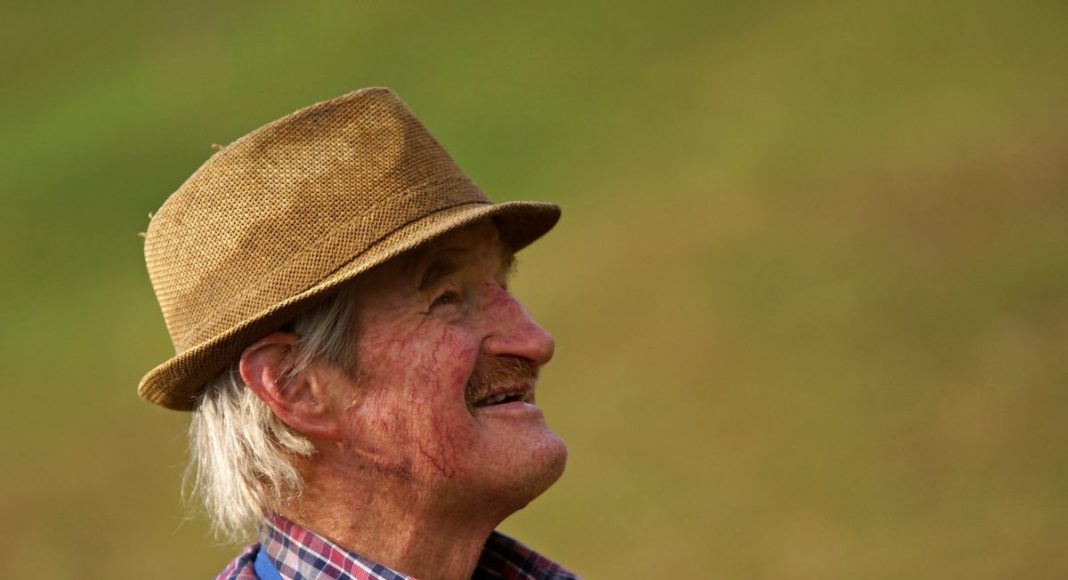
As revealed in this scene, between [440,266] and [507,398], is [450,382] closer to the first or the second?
[507,398]

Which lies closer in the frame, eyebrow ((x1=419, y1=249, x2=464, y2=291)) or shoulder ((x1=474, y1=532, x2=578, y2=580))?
eyebrow ((x1=419, y1=249, x2=464, y2=291))

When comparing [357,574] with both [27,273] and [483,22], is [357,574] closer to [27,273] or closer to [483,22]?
[27,273]

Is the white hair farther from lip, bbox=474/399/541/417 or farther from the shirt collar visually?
lip, bbox=474/399/541/417

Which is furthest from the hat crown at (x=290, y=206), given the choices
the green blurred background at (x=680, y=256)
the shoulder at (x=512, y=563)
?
Answer: the green blurred background at (x=680, y=256)

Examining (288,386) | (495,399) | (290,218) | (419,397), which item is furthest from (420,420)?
(290,218)

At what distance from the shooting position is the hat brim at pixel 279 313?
264 cm

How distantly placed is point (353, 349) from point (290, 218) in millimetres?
260

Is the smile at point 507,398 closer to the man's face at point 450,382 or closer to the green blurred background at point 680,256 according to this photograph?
the man's face at point 450,382

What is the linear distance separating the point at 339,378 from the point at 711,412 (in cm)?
484

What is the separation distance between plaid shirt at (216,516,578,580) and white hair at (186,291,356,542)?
2.0 inches

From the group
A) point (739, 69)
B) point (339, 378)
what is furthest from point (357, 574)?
point (739, 69)

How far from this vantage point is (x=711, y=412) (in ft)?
24.3

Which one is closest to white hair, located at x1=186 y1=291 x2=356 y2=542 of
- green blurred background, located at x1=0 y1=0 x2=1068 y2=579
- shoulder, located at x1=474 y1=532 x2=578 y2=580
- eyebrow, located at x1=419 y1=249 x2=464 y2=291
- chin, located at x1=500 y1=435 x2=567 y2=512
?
eyebrow, located at x1=419 y1=249 x2=464 y2=291

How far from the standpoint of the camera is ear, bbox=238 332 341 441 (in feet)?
8.96
